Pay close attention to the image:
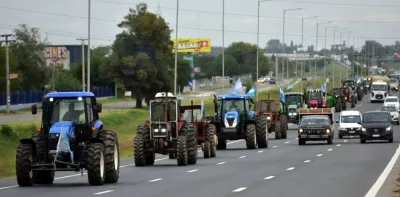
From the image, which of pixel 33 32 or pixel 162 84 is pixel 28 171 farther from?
pixel 33 32

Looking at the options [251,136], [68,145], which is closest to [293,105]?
[251,136]

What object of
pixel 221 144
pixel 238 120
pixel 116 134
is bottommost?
pixel 221 144

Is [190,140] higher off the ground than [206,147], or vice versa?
[190,140]

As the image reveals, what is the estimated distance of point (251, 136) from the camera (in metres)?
54.2

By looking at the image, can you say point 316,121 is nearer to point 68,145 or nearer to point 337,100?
point 68,145

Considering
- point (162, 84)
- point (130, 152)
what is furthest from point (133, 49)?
point (130, 152)

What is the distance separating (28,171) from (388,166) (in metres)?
14.5

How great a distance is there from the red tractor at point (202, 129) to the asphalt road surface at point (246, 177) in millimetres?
612

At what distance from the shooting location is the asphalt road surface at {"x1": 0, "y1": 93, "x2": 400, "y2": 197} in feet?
86.9

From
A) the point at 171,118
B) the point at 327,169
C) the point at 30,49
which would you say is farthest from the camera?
the point at 30,49

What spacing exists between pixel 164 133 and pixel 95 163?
12209 millimetres

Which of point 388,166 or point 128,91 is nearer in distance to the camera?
point 388,166

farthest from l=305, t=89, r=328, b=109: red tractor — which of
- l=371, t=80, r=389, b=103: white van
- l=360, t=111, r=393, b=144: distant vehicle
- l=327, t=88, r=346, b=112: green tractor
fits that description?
l=371, t=80, r=389, b=103: white van

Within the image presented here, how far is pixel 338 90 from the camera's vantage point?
4734 inches
